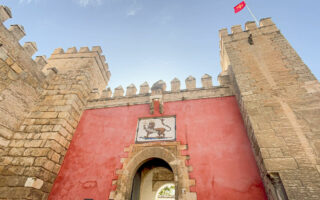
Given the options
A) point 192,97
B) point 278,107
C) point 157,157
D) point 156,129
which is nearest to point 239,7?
point 192,97

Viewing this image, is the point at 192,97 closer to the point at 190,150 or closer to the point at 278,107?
the point at 190,150

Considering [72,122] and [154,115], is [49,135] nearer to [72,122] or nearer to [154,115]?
[72,122]

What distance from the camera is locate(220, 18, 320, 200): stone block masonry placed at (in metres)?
2.58

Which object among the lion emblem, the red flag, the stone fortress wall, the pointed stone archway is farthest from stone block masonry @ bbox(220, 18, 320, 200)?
the lion emblem

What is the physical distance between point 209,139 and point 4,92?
5.23 m

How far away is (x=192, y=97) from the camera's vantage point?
15.9ft

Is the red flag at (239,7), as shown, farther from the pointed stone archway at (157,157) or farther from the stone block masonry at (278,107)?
the pointed stone archway at (157,157)

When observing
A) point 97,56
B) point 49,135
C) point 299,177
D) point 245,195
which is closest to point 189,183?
point 245,195

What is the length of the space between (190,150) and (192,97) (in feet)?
5.34

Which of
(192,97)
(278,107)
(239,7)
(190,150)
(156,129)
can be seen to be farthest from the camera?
(239,7)

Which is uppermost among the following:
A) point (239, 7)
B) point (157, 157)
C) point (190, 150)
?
point (239, 7)

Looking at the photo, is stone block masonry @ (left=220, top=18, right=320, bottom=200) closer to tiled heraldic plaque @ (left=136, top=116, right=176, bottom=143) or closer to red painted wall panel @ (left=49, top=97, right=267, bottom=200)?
red painted wall panel @ (left=49, top=97, right=267, bottom=200)

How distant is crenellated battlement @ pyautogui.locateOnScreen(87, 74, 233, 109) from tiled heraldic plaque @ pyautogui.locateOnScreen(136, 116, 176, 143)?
0.70 metres

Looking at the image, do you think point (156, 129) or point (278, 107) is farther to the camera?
point (156, 129)
